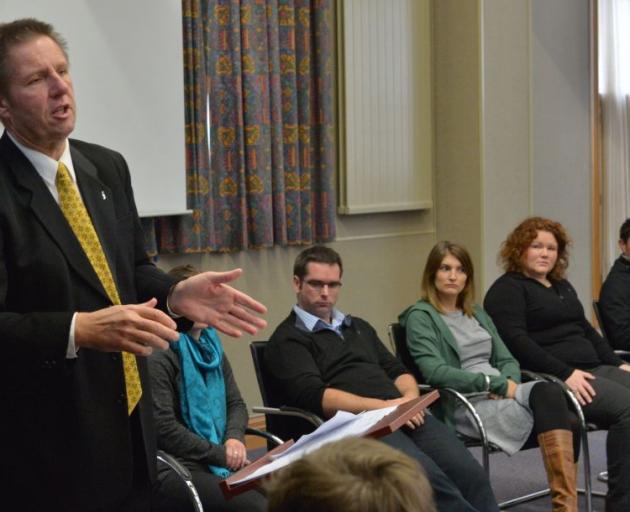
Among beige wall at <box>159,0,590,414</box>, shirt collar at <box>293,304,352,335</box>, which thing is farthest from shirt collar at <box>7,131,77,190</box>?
beige wall at <box>159,0,590,414</box>

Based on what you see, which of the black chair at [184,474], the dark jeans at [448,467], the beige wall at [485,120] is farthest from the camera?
the beige wall at [485,120]

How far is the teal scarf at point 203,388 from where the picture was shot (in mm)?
3441

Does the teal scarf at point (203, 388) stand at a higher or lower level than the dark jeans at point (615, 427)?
higher

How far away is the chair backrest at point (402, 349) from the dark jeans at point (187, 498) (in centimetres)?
124

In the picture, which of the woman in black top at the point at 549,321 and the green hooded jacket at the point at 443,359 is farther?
the woman in black top at the point at 549,321

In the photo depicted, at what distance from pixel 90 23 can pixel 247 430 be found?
6.24 feet

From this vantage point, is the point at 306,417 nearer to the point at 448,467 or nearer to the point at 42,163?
the point at 448,467

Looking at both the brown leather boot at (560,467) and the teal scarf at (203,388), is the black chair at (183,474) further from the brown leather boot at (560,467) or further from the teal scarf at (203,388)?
the brown leather boot at (560,467)

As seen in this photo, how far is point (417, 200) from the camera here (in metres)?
6.37

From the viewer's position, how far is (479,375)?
421cm

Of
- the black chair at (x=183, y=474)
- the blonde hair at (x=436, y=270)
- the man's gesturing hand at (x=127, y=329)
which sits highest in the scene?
the man's gesturing hand at (x=127, y=329)

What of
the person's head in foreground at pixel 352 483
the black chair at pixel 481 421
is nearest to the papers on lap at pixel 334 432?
the black chair at pixel 481 421

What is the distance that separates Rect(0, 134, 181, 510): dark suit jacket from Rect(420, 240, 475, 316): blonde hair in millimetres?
2646

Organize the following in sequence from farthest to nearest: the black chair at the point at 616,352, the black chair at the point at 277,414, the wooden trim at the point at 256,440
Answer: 1. the wooden trim at the point at 256,440
2. the black chair at the point at 616,352
3. the black chair at the point at 277,414
